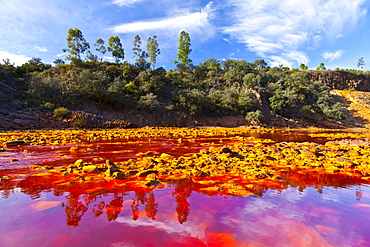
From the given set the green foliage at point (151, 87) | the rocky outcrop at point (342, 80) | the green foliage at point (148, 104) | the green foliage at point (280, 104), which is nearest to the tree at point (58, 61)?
the green foliage at point (151, 87)

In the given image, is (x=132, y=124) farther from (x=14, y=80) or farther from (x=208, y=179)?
(x=208, y=179)

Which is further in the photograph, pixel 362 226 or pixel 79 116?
pixel 79 116

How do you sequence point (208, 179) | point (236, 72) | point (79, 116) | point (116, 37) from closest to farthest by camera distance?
point (208, 179) < point (79, 116) < point (116, 37) < point (236, 72)

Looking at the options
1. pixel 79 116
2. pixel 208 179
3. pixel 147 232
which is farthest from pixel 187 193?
pixel 79 116

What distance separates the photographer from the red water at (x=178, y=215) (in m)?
2.62

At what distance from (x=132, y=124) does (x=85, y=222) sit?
2919 cm

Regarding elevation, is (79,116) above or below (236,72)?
below

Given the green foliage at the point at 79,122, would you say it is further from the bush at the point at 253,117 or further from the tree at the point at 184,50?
the tree at the point at 184,50

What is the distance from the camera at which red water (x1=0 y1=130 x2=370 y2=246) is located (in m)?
2.62

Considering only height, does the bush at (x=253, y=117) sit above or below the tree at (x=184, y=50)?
below

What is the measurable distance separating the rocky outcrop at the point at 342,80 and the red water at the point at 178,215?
115m

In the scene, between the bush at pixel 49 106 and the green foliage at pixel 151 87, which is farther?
the green foliage at pixel 151 87

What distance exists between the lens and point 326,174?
613 centimetres

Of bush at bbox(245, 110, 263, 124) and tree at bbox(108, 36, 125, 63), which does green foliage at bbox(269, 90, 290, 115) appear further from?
tree at bbox(108, 36, 125, 63)
